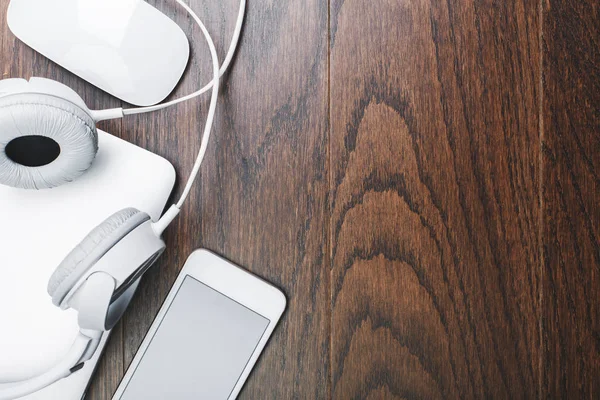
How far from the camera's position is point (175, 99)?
44 cm

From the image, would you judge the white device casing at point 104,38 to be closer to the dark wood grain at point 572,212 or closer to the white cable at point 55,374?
the white cable at point 55,374

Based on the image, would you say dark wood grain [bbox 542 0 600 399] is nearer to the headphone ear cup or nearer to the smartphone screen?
the smartphone screen

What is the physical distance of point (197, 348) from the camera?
444 mm

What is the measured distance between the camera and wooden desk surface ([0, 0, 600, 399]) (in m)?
0.44

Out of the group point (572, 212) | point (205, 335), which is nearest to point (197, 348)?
point (205, 335)

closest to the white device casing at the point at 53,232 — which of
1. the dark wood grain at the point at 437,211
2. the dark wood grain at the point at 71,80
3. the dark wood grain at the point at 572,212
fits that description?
the dark wood grain at the point at 71,80

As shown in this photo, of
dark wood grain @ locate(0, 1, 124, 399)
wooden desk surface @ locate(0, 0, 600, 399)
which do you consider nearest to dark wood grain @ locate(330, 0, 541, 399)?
wooden desk surface @ locate(0, 0, 600, 399)

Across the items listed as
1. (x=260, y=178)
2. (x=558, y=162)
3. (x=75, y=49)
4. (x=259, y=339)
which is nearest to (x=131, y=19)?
(x=75, y=49)

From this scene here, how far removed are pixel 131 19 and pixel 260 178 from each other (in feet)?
A: 0.62

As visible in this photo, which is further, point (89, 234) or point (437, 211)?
point (437, 211)

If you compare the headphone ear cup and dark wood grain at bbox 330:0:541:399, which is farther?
dark wood grain at bbox 330:0:541:399

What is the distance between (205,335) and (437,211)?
0.26m

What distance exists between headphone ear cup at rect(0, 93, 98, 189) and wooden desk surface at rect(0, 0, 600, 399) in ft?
0.25

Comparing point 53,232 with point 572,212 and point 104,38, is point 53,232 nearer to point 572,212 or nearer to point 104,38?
point 104,38
